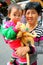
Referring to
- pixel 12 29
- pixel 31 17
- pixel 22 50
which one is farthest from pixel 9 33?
pixel 31 17

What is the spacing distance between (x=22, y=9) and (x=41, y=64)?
856 mm

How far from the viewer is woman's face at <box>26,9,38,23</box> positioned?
127 cm

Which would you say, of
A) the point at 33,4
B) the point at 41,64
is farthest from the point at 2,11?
the point at 33,4

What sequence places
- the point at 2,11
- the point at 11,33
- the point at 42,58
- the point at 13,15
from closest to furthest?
the point at 11,33 < the point at 13,15 < the point at 42,58 < the point at 2,11

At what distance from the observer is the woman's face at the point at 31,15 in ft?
4.16

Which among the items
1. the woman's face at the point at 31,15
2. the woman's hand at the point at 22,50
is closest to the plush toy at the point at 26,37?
the woman's hand at the point at 22,50

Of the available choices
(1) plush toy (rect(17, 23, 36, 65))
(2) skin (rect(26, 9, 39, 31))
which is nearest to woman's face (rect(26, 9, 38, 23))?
(2) skin (rect(26, 9, 39, 31))

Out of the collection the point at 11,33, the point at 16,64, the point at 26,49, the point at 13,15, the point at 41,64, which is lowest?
the point at 41,64

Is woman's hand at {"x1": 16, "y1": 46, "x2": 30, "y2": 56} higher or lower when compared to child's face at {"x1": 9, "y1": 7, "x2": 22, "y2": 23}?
lower

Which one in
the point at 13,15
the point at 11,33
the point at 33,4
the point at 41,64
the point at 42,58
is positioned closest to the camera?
the point at 11,33

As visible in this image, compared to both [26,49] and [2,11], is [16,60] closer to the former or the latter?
[26,49]

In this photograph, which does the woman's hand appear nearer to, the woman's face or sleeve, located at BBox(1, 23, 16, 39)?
sleeve, located at BBox(1, 23, 16, 39)

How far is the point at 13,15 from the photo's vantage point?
1.23 meters

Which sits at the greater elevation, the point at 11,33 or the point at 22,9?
the point at 22,9
